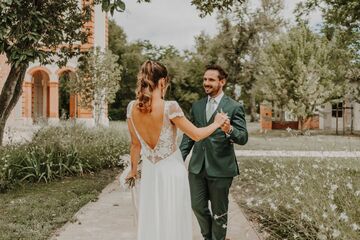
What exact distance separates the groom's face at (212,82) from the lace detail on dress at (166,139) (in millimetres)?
829

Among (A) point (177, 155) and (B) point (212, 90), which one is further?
(B) point (212, 90)

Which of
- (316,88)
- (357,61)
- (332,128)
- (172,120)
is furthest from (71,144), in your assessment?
(332,128)

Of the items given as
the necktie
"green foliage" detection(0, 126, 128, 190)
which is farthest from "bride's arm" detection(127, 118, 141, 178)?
"green foliage" detection(0, 126, 128, 190)

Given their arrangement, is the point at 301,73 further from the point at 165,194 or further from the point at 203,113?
the point at 165,194

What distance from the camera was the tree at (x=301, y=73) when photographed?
28.2m

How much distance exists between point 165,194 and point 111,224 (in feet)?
9.49

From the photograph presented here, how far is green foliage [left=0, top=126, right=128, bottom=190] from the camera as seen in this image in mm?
11070

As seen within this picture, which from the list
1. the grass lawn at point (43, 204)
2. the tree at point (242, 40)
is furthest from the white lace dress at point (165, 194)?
the tree at point (242, 40)

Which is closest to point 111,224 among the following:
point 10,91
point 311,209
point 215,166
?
point 215,166

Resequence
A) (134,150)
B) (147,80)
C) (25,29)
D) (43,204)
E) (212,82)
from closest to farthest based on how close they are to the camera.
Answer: (147,80), (134,150), (212,82), (25,29), (43,204)

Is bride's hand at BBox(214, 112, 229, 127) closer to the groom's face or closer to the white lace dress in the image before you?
the white lace dress

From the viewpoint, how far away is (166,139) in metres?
4.33

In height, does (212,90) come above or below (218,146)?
above

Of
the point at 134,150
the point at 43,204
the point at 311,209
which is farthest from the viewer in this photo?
the point at 43,204
